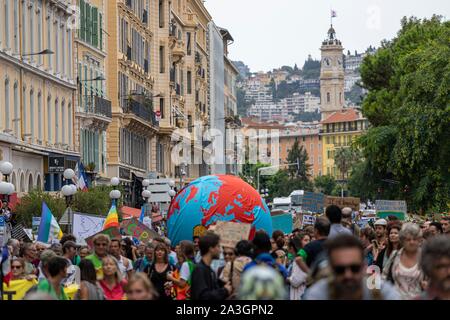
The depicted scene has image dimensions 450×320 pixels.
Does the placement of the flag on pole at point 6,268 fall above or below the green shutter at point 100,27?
below

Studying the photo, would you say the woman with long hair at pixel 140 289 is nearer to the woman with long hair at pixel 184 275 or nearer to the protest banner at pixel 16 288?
the woman with long hair at pixel 184 275

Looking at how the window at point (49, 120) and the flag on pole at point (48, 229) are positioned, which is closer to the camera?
the flag on pole at point (48, 229)

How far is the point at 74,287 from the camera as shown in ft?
53.7

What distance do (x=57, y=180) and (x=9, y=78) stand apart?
8.40 m

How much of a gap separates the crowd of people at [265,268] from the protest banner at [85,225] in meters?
4.28

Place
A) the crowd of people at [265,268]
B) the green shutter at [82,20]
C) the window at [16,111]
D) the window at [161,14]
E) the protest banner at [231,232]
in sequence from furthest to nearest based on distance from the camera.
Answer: the window at [161,14]
the green shutter at [82,20]
the window at [16,111]
the protest banner at [231,232]
the crowd of people at [265,268]

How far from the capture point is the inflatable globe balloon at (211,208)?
26578 millimetres

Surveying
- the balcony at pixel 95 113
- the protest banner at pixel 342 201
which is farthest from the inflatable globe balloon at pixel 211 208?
the balcony at pixel 95 113

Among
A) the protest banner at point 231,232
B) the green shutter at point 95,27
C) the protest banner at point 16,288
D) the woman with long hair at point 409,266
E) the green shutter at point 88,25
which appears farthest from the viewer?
the green shutter at point 95,27

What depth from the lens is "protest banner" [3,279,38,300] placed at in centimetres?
1602

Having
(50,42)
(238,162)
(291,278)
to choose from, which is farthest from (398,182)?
(238,162)

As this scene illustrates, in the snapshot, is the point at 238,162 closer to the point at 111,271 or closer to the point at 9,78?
the point at 9,78

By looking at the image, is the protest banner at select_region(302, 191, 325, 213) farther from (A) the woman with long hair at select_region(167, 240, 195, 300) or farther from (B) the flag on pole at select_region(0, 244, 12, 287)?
(B) the flag on pole at select_region(0, 244, 12, 287)
